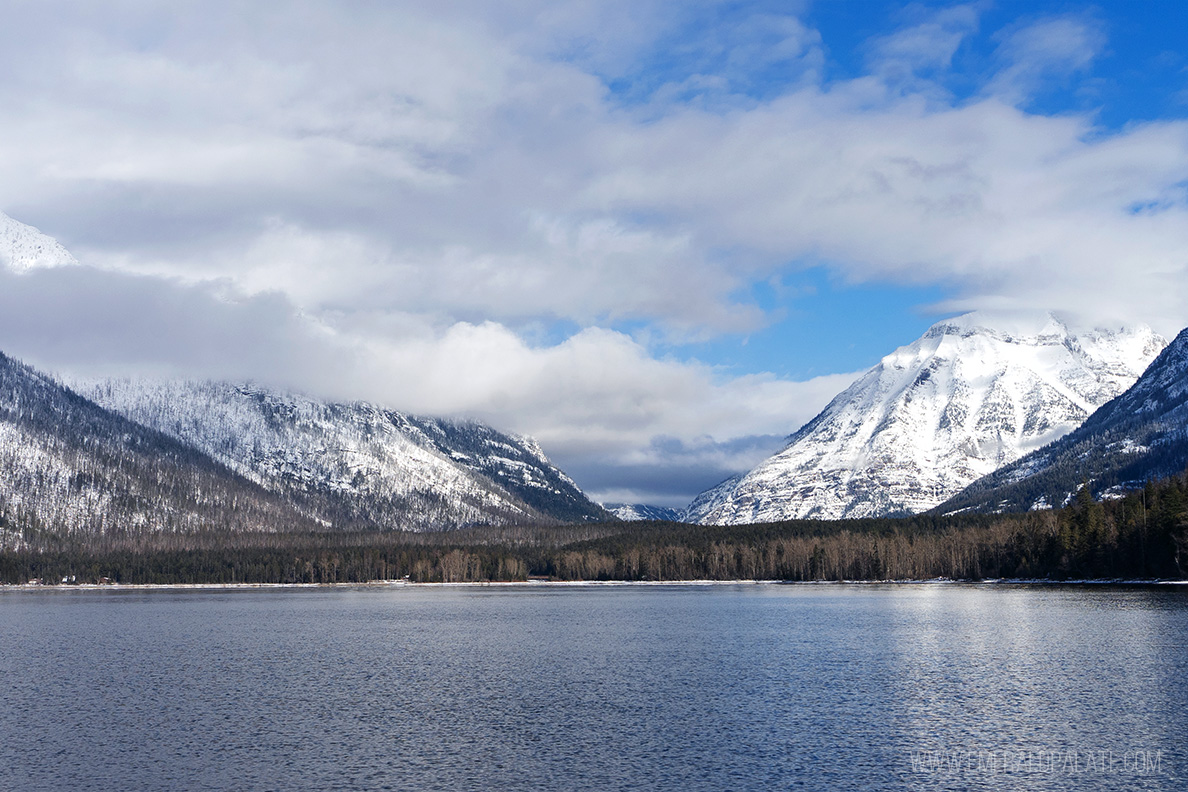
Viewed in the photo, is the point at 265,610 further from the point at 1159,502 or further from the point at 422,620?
the point at 1159,502

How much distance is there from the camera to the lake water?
52062 millimetres

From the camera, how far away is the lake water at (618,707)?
171 ft

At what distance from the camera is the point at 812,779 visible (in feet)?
163

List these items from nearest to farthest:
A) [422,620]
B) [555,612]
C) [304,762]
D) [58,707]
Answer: [304,762] → [58,707] → [422,620] → [555,612]

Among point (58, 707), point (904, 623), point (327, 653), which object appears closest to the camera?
point (58, 707)

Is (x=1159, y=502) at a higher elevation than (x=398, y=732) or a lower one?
higher

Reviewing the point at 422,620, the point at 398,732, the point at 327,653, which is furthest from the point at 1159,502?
the point at 398,732

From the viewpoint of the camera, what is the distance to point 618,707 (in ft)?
236

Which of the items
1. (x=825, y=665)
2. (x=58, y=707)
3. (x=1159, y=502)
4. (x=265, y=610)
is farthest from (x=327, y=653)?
(x=1159, y=502)

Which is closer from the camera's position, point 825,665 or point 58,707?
point 58,707

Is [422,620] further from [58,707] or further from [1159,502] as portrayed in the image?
[1159,502]

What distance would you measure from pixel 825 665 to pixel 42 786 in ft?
215

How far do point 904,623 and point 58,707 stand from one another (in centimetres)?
10233

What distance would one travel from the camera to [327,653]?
358ft
